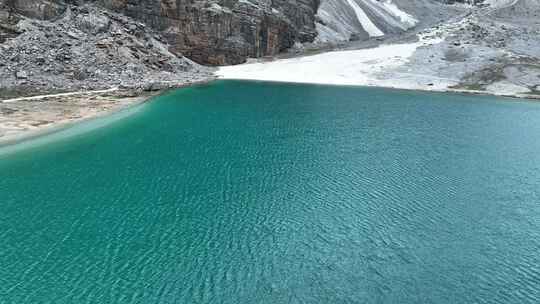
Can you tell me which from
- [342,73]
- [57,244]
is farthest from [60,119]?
[342,73]

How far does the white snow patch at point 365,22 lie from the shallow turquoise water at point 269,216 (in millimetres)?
94765

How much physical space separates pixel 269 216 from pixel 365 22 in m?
123

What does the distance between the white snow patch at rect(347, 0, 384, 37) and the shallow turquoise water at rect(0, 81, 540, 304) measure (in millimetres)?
94765

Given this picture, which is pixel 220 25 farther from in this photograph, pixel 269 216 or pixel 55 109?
pixel 269 216

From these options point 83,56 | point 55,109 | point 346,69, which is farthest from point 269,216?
point 346,69

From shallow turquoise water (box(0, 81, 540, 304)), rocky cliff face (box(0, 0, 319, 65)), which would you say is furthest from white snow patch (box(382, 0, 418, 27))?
shallow turquoise water (box(0, 81, 540, 304))

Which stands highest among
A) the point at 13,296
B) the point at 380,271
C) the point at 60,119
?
the point at 60,119

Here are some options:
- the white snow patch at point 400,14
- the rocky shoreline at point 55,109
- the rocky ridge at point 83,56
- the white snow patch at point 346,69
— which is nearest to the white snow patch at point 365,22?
the white snow patch at point 400,14

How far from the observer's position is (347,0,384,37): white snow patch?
126 metres

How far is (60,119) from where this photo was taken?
37000mm

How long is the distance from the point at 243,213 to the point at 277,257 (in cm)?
436

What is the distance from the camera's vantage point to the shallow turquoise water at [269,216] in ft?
47.2

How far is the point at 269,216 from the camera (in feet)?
64.8

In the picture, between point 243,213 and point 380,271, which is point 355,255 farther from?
point 243,213
